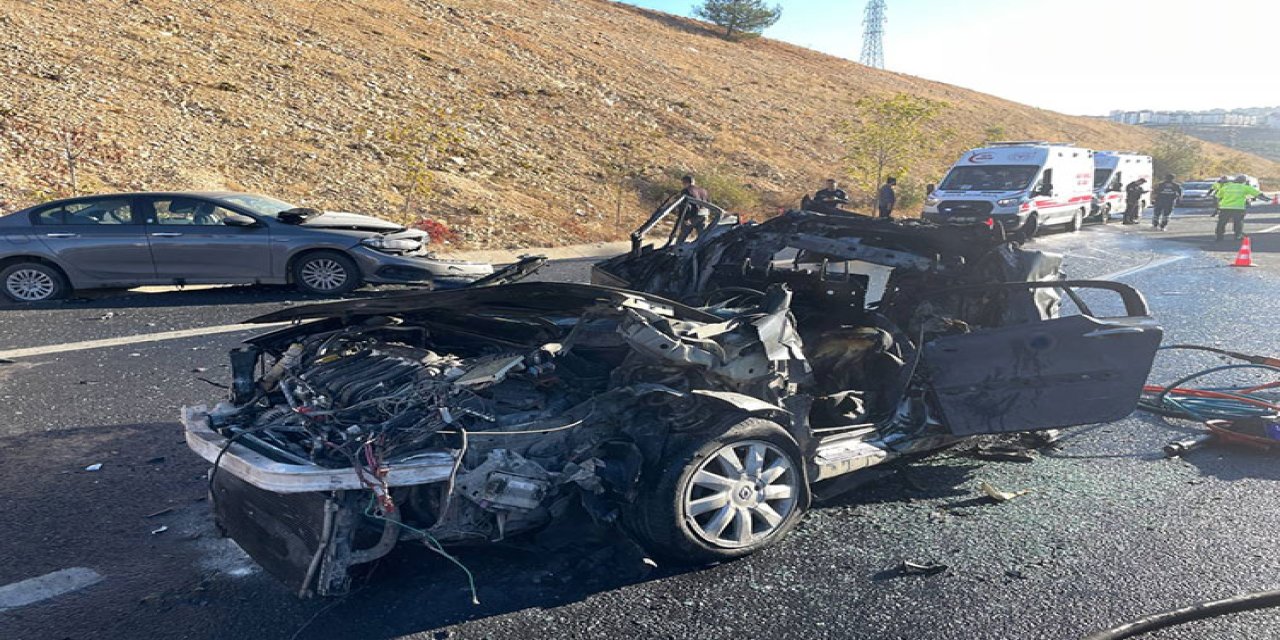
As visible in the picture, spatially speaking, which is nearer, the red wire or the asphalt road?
the asphalt road

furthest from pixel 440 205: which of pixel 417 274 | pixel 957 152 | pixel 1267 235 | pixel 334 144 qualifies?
pixel 957 152

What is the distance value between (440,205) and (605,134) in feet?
33.5

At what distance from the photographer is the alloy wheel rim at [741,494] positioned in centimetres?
347

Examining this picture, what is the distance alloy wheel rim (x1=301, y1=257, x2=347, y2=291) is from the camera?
10477 millimetres

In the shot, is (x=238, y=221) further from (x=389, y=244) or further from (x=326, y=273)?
(x=389, y=244)

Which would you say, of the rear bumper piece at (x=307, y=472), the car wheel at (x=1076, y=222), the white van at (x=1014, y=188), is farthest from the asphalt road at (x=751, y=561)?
the car wheel at (x=1076, y=222)

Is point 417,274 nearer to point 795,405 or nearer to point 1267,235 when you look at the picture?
point 795,405

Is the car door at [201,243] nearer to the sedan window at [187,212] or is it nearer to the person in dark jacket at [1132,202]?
the sedan window at [187,212]

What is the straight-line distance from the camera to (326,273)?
10.5 m

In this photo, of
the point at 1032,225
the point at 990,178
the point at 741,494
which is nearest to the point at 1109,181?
the point at 990,178

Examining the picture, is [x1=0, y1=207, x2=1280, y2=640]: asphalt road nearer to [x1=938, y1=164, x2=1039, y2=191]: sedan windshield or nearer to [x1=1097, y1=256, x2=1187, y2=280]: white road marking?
[x1=1097, y1=256, x2=1187, y2=280]: white road marking

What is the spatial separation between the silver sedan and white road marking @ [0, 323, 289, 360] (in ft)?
7.04

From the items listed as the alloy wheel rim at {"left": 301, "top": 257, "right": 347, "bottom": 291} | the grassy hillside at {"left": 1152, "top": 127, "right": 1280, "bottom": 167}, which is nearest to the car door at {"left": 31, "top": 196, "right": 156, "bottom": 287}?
the alloy wheel rim at {"left": 301, "top": 257, "right": 347, "bottom": 291}

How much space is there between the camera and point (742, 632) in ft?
10.1
